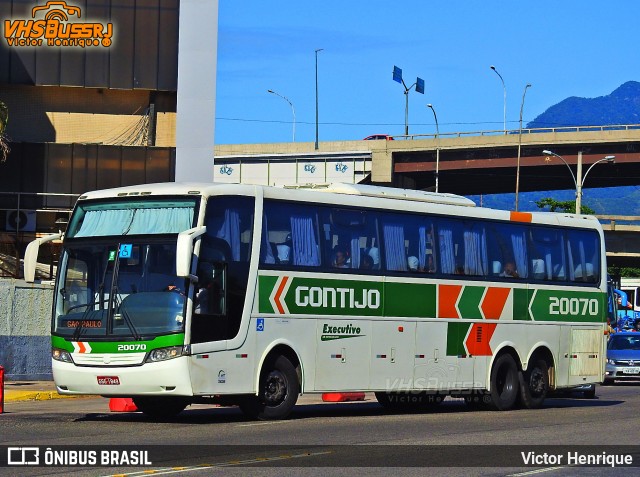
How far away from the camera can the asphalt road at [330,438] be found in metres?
12.8

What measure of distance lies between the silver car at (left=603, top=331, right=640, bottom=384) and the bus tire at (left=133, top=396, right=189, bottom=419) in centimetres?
1981

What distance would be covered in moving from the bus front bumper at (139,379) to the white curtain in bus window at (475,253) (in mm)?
7054

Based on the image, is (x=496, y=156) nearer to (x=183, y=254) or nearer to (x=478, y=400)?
(x=478, y=400)

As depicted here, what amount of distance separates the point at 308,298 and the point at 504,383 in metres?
5.67

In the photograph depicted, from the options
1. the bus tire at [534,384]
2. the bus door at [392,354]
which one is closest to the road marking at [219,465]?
the bus door at [392,354]

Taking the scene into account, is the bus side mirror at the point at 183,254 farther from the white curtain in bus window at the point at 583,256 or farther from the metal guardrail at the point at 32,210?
the metal guardrail at the point at 32,210

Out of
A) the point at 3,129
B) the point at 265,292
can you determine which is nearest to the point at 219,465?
the point at 265,292

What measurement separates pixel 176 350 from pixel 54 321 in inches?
86.3

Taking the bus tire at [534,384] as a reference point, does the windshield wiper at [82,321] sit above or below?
above

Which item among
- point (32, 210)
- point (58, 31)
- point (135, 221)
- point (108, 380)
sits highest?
point (58, 31)

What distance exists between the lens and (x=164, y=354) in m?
18.0

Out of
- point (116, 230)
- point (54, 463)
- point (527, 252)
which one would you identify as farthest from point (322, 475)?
point (527, 252)

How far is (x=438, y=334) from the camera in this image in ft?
74.3

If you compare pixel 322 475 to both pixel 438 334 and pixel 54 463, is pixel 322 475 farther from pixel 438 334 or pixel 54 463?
pixel 438 334
